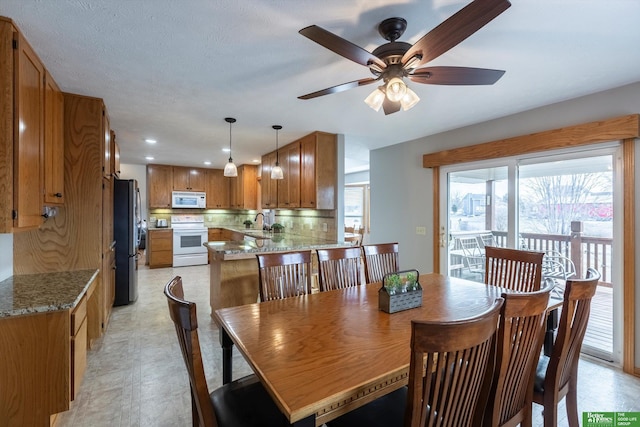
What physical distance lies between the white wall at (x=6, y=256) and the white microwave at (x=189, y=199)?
15.3ft

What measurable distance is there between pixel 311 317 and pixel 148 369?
1.78 meters

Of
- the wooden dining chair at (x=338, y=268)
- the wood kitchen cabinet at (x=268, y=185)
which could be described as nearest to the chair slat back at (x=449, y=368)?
the wooden dining chair at (x=338, y=268)

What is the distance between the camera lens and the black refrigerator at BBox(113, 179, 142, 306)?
148 inches

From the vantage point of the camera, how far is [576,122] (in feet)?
8.75

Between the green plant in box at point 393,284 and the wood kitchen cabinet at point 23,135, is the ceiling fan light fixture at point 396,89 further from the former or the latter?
the wood kitchen cabinet at point 23,135

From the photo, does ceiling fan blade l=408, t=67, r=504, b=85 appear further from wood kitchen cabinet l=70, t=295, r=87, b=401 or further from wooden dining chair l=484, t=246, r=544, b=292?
wood kitchen cabinet l=70, t=295, r=87, b=401

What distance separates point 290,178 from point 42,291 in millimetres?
3116

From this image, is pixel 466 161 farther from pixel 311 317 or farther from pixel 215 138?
pixel 215 138

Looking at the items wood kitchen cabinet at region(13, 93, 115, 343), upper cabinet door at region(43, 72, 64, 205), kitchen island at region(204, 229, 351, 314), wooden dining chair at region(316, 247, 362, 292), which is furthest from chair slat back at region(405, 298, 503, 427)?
wood kitchen cabinet at region(13, 93, 115, 343)

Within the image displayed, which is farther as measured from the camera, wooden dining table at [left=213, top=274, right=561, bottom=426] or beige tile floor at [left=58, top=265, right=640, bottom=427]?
beige tile floor at [left=58, top=265, right=640, bottom=427]

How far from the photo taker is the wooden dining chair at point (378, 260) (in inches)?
97.7

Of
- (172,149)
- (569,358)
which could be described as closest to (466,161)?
(569,358)

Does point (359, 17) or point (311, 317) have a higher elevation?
point (359, 17)

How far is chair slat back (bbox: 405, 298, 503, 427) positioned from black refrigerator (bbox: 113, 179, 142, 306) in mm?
4076
